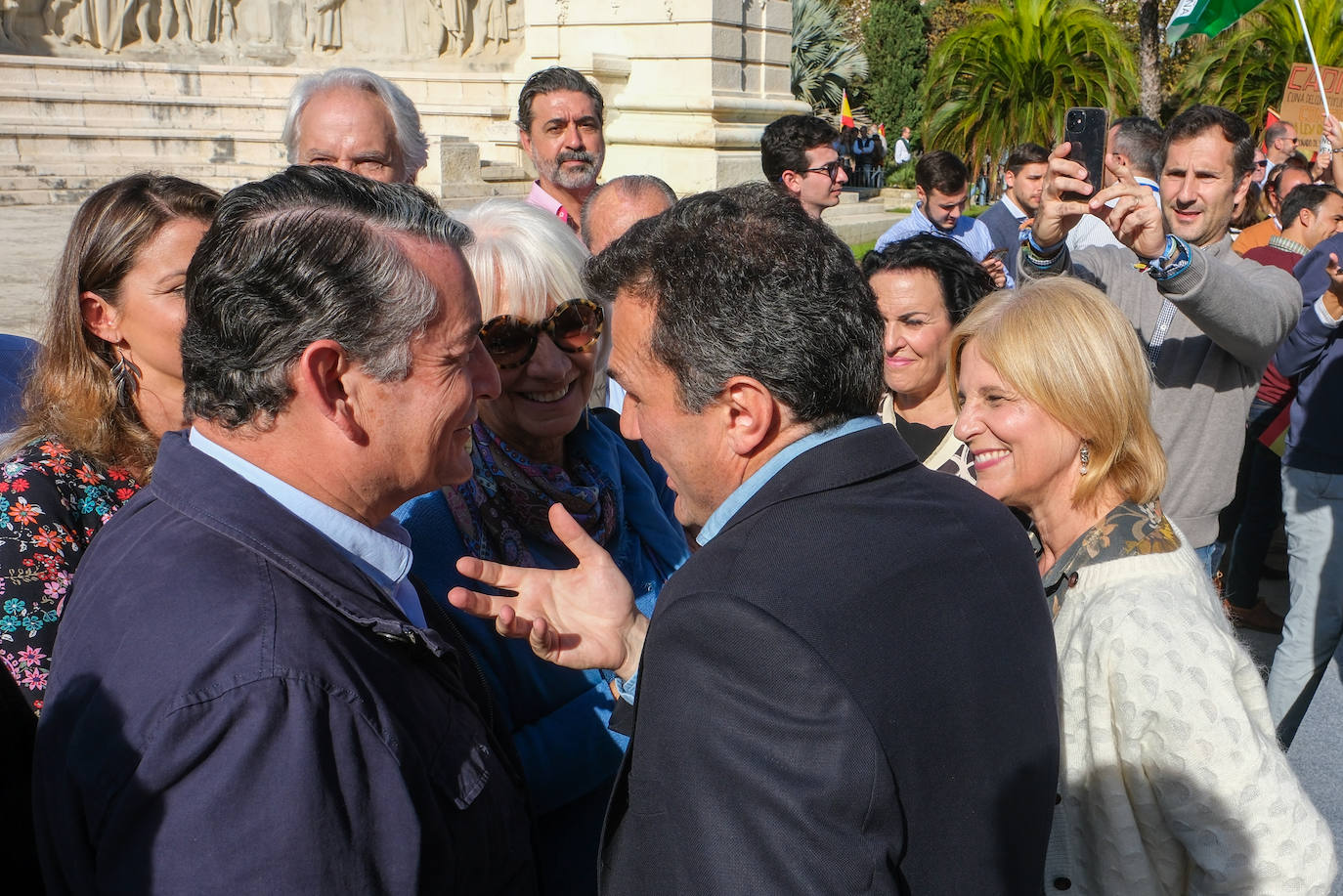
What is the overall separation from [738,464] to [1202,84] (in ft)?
60.2

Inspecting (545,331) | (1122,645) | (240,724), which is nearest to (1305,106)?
(1122,645)

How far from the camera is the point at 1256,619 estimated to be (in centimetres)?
536

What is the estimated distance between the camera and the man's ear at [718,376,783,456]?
154 cm

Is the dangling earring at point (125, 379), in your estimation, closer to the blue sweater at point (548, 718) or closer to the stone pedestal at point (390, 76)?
the blue sweater at point (548, 718)

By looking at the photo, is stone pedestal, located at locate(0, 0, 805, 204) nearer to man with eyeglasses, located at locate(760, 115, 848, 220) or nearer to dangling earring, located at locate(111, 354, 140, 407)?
man with eyeglasses, located at locate(760, 115, 848, 220)

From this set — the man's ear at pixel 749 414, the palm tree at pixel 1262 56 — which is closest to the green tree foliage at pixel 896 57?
the palm tree at pixel 1262 56

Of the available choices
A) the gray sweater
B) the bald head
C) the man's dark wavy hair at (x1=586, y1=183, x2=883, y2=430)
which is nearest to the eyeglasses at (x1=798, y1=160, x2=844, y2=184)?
the bald head

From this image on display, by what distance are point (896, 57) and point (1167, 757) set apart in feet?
97.2

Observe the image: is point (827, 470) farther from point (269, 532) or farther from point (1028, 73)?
point (1028, 73)

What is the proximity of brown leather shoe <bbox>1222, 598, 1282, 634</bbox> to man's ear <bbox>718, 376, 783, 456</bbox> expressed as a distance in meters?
4.60

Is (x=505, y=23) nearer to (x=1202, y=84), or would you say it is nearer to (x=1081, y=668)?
(x=1202, y=84)

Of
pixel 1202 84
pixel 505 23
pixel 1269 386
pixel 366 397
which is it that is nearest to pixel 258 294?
pixel 366 397

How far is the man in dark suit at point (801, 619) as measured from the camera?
1.23 metres

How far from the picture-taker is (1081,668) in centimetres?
197
